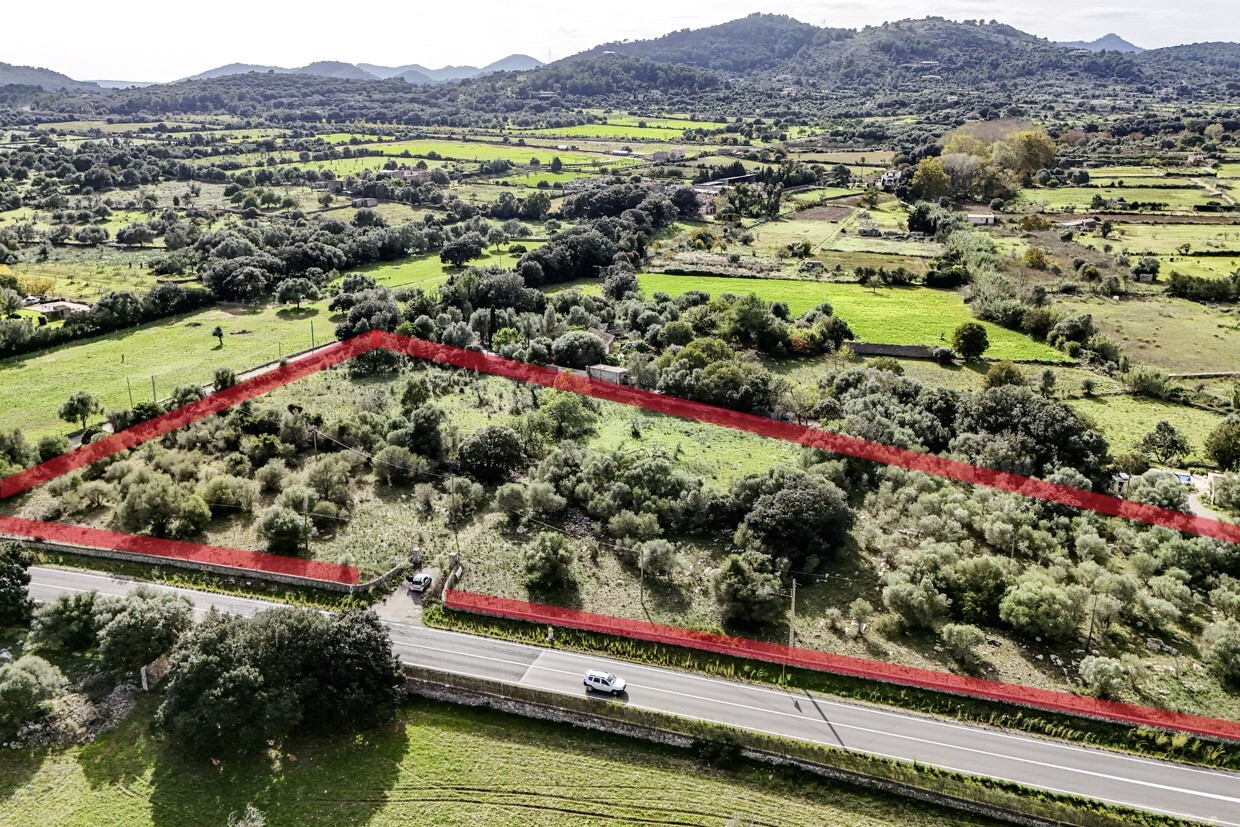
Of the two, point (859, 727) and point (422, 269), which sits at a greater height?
point (422, 269)

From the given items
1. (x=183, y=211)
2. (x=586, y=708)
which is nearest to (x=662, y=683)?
(x=586, y=708)

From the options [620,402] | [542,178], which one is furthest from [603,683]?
[542,178]

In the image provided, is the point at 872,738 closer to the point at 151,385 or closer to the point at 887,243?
the point at 151,385

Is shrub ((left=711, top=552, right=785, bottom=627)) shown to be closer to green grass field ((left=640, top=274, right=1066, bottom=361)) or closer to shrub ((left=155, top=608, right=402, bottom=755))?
shrub ((left=155, top=608, right=402, bottom=755))

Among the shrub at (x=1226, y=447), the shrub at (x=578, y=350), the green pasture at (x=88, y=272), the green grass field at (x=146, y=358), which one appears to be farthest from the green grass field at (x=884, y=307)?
the green pasture at (x=88, y=272)

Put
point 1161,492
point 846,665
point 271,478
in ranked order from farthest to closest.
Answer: point 271,478, point 1161,492, point 846,665

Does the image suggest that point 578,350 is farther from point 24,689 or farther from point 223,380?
point 24,689
